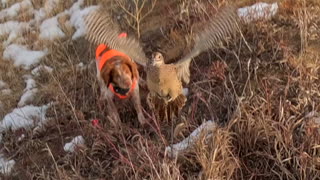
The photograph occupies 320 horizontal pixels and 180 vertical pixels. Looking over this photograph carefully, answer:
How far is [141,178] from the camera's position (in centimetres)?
Result: 455

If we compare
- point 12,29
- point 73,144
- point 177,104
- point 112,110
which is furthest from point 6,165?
point 12,29

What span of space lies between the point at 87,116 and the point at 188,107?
921 mm

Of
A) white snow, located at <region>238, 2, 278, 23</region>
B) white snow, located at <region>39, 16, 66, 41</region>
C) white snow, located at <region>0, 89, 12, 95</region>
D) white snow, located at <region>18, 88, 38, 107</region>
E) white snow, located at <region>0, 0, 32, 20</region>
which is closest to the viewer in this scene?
white snow, located at <region>238, 2, 278, 23</region>

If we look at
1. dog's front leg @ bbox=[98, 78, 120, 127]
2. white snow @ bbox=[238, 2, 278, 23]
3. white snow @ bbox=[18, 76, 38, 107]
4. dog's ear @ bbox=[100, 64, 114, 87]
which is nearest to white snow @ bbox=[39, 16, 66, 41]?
white snow @ bbox=[18, 76, 38, 107]

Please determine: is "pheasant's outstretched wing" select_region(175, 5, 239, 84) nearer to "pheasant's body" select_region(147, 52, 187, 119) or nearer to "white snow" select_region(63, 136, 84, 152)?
"pheasant's body" select_region(147, 52, 187, 119)

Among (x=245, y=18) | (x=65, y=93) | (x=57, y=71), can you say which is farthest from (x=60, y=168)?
(x=245, y=18)

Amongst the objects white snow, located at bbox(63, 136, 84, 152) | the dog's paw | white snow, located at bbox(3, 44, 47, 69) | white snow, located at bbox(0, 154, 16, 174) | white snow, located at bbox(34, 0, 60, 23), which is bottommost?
white snow, located at bbox(0, 154, 16, 174)

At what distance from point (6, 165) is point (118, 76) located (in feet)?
3.76

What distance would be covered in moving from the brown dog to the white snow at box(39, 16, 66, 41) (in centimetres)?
149

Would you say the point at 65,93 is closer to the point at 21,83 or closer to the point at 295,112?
the point at 21,83

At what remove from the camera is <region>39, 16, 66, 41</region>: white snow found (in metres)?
6.94

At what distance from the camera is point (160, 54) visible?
4586mm

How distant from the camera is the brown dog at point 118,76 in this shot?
17.3 ft

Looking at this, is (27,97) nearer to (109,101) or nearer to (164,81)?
(109,101)
